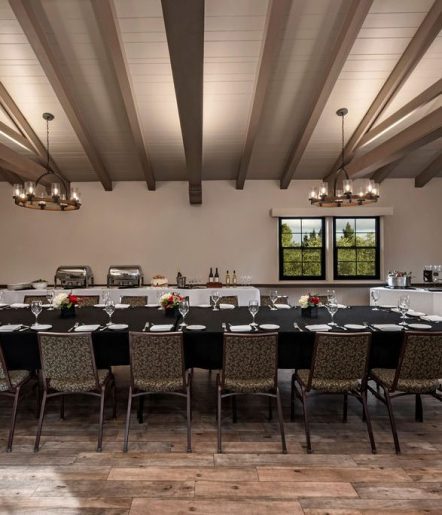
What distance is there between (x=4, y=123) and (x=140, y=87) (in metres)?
2.52

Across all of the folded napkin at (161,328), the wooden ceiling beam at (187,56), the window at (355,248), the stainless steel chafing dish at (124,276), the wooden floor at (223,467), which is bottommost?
the wooden floor at (223,467)

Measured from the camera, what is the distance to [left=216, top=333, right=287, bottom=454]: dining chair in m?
2.79

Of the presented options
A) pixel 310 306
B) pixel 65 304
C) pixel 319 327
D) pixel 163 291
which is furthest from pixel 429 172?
pixel 65 304

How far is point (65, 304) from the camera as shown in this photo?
13.0 feet

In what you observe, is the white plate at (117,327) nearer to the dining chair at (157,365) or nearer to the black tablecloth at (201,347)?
the black tablecloth at (201,347)

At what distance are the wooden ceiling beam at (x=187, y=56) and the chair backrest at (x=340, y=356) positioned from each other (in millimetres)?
2663

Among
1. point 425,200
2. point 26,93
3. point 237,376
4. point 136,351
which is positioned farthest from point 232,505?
point 425,200

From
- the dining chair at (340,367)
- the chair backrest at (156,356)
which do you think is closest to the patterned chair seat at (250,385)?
the dining chair at (340,367)

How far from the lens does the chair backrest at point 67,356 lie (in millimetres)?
2811

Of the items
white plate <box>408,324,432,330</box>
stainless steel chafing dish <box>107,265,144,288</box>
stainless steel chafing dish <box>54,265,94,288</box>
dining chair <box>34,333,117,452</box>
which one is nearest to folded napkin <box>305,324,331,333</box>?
white plate <box>408,324,432,330</box>

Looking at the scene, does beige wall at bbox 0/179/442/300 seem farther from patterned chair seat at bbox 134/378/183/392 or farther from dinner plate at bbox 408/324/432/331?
patterned chair seat at bbox 134/378/183/392

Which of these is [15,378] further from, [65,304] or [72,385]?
[65,304]

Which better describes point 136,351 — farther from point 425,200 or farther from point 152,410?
point 425,200

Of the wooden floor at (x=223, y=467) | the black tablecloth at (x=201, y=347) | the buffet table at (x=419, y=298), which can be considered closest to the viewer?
the wooden floor at (x=223, y=467)
